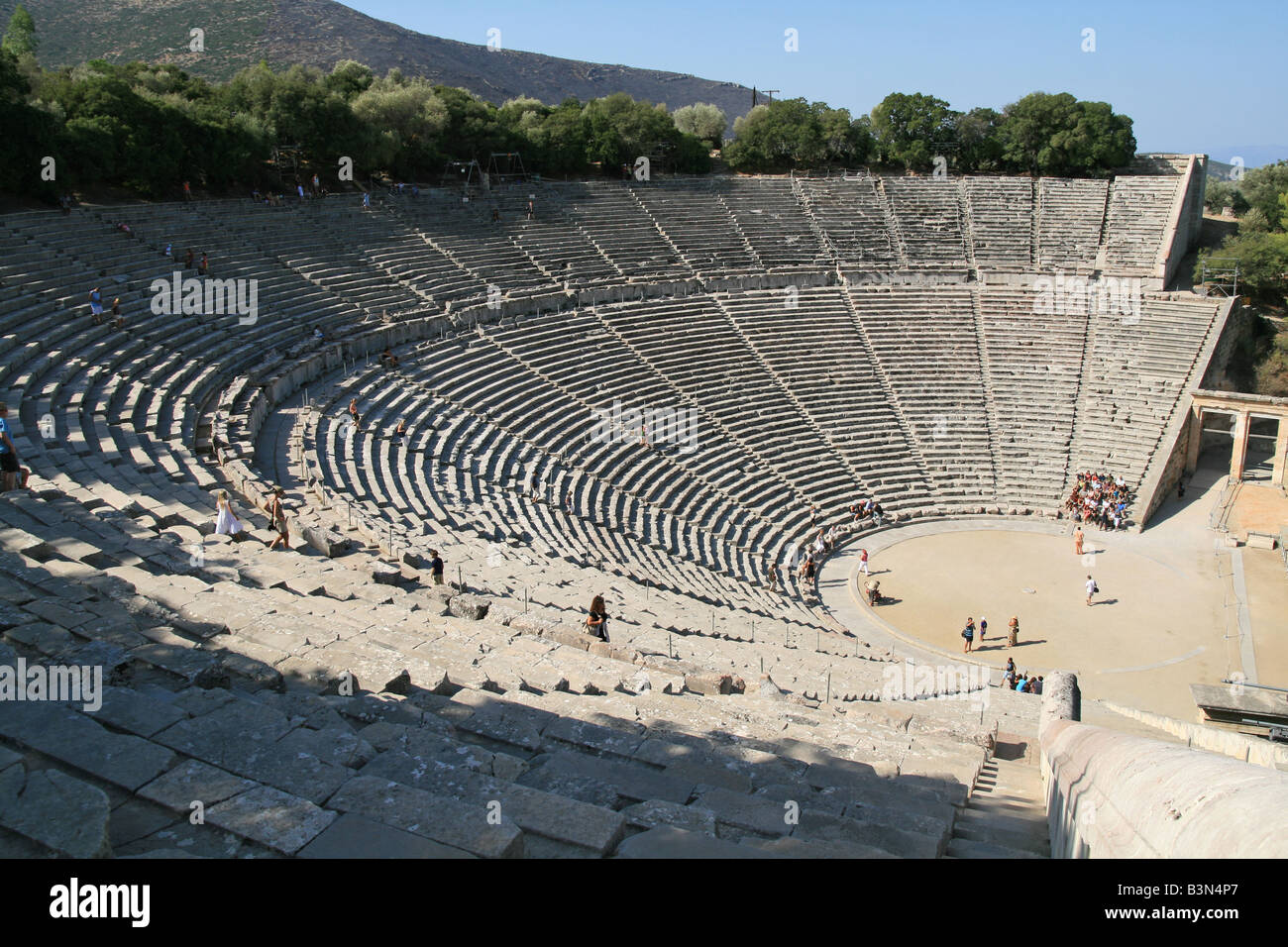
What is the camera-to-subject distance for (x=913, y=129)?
45250 mm

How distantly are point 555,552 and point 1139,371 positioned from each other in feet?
73.0

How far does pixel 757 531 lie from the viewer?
2381cm

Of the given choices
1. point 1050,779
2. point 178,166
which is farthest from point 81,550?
point 178,166

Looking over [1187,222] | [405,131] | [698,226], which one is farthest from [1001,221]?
[405,131]

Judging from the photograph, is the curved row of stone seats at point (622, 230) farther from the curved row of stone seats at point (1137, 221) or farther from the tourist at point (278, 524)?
the tourist at point (278, 524)

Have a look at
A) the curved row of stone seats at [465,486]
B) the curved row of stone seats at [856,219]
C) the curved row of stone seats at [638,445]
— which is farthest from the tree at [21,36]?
the curved row of stone seats at [856,219]

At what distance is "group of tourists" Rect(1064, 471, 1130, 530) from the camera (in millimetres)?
25438

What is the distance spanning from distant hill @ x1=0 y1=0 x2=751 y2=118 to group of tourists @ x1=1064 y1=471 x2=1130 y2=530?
46496 millimetres

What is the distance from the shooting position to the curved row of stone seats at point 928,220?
3675 cm

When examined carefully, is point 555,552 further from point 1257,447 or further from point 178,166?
point 1257,447

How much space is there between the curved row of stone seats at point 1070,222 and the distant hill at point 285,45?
3392 cm

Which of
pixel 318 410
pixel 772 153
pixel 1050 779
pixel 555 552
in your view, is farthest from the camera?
pixel 772 153

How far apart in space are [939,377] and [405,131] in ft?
76.0

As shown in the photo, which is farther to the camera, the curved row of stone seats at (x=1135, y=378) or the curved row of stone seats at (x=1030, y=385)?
the curved row of stone seats at (x=1135, y=378)
